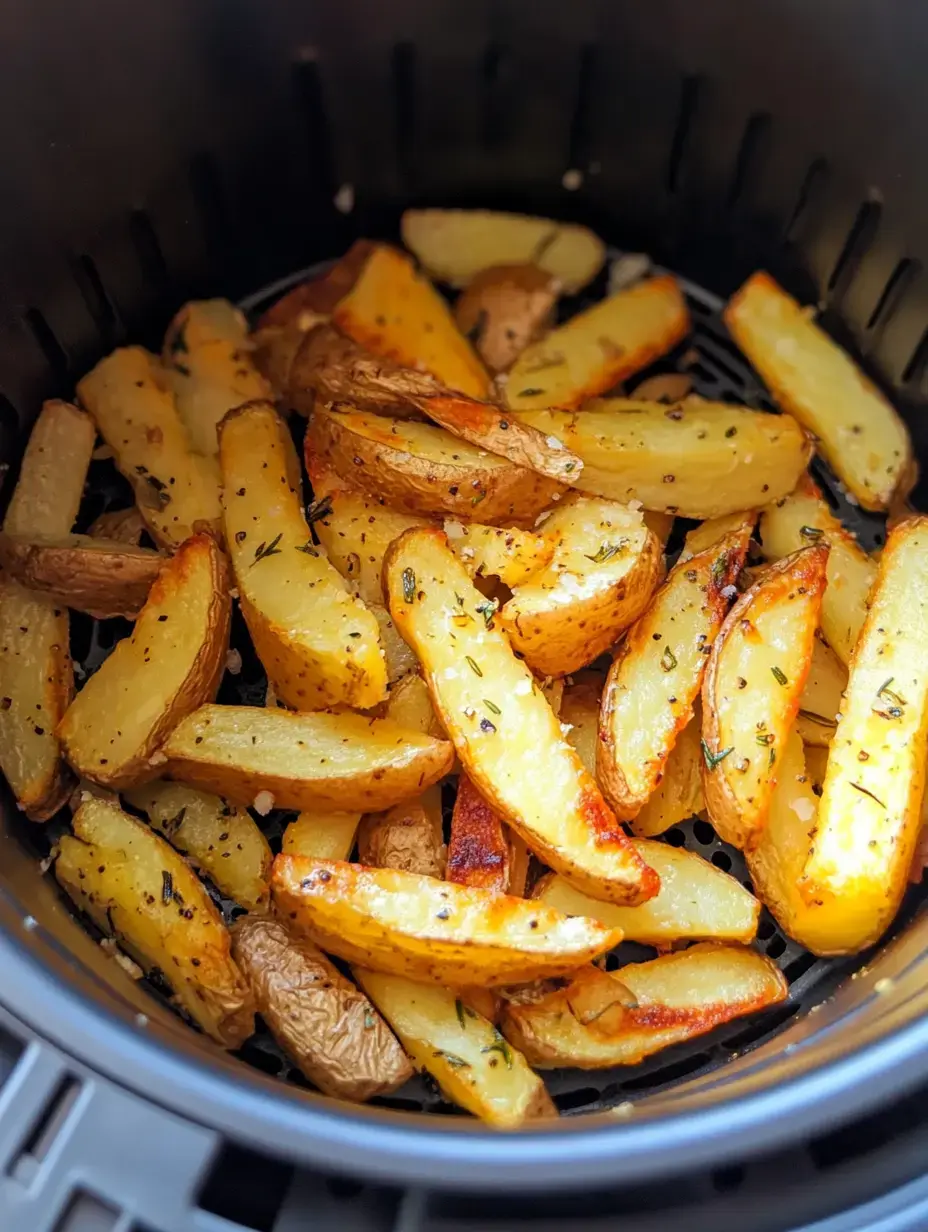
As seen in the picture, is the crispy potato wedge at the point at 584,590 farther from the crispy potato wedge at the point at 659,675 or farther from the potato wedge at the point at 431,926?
the potato wedge at the point at 431,926

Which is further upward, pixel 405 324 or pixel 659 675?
pixel 405 324

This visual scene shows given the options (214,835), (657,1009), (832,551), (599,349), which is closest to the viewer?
(657,1009)

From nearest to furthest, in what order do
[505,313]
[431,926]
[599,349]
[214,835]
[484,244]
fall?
[431,926]
[214,835]
[599,349]
[505,313]
[484,244]

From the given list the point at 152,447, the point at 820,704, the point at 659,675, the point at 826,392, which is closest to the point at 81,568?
the point at 152,447

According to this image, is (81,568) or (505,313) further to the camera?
(505,313)

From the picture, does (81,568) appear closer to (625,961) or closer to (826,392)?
(625,961)

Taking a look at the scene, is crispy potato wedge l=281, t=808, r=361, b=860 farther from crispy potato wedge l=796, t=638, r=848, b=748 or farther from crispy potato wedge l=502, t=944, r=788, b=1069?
crispy potato wedge l=796, t=638, r=848, b=748

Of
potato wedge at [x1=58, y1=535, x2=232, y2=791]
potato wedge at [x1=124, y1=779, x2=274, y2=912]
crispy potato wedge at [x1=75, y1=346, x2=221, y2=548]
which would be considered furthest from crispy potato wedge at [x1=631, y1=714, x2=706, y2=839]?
crispy potato wedge at [x1=75, y1=346, x2=221, y2=548]
